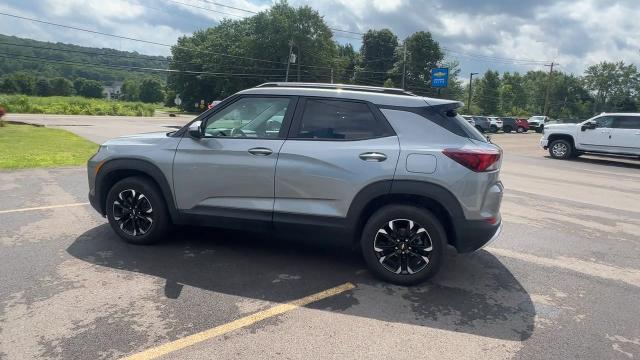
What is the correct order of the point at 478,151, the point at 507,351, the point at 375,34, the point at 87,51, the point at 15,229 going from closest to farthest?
the point at 507,351 → the point at 478,151 → the point at 15,229 → the point at 87,51 → the point at 375,34

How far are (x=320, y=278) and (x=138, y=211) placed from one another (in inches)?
82.9

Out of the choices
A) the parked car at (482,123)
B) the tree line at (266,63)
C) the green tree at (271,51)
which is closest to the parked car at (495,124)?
the parked car at (482,123)

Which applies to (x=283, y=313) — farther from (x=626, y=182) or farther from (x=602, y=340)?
(x=626, y=182)

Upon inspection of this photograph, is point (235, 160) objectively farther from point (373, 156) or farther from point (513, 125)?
point (513, 125)

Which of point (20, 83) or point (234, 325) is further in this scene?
point (20, 83)

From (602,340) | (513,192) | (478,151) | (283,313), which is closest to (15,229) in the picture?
(283,313)

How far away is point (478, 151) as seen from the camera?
3877mm

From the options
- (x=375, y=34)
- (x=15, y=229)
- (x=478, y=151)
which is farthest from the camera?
(x=375, y=34)

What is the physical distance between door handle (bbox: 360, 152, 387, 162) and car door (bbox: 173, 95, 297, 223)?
0.81 metres

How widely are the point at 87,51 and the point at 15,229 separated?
2552 inches

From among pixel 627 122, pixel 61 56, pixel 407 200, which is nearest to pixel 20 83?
→ pixel 61 56

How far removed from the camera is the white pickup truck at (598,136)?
1606 cm

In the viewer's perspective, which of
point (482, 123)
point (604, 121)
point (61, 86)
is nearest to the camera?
point (604, 121)

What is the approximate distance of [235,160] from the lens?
4.34 m
